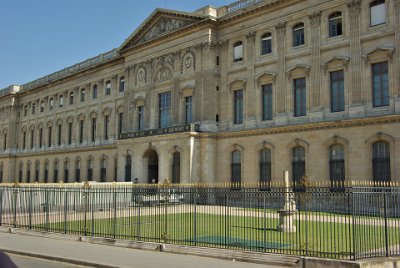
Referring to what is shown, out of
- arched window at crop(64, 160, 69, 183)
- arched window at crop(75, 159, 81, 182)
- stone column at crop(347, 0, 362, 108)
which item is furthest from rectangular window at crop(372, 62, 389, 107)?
arched window at crop(64, 160, 69, 183)

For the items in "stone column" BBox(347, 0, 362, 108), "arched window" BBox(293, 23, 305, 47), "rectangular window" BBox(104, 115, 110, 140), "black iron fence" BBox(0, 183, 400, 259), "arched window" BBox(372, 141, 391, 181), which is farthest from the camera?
"rectangular window" BBox(104, 115, 110, 140)

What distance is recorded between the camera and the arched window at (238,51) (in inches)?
1523

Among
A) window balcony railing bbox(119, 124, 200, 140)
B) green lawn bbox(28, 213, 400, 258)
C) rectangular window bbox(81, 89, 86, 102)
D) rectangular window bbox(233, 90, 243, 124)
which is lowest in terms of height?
green lawn bbox(28, 213, 400, 258)

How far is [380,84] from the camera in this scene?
29.5 metres

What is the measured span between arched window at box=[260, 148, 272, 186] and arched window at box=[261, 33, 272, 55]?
8.04 metres

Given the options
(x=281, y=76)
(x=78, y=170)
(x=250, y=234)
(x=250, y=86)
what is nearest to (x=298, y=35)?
(x=281, y=76)

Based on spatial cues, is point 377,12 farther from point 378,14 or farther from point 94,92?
point 94,92

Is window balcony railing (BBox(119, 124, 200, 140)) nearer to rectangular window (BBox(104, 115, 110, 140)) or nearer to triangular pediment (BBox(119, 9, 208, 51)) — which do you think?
rectangular window (BBox(104, 115, 110, 140))

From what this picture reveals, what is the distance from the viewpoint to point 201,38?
133 feet

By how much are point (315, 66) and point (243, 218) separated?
1835 centimetres

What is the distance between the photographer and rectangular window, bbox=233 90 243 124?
38.4 m

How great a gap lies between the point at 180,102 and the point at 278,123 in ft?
35.6

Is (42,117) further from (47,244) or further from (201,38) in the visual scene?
Answer: (47,244)

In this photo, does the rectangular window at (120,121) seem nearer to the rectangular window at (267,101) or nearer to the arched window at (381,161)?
the rectangular window at (267,101)
